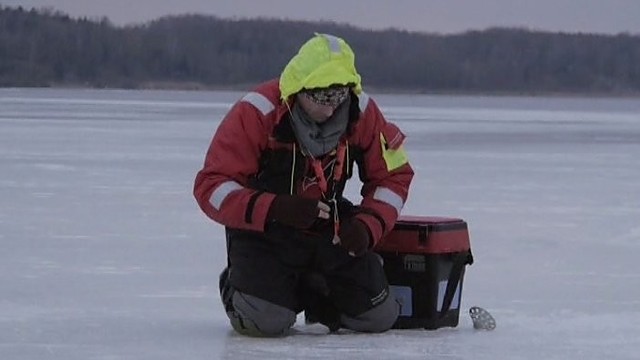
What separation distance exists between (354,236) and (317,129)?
36 cm

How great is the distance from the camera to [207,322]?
4824 millimetres

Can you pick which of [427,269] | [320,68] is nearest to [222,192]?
[320,68]

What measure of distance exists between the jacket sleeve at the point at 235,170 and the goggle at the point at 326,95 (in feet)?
0.57

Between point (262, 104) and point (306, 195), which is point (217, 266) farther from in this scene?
point (262, 104)

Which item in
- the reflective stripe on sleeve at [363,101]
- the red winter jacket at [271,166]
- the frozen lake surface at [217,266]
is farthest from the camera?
the reflective stripe on sleeve at [363,101]

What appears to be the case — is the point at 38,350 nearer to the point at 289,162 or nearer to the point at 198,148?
the point at 289,162

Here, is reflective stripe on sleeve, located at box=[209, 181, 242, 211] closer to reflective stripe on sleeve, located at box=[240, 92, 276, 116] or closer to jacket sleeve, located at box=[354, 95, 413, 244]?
reflective stripe on sleeve, located at box=[240, 92, 276, 116]

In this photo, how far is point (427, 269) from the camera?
476 centimetres

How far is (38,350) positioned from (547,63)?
8466cm

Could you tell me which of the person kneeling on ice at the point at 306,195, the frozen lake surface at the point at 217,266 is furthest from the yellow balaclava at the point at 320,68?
the frozen lake surface at the point at 217,266

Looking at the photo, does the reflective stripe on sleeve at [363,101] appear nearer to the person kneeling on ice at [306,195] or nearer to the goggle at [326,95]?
the person kneeling on ice at [306,195]

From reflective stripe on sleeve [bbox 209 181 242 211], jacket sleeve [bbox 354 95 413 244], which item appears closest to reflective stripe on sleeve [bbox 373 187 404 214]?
jacket sleeve [bbox 354 95 413 244]

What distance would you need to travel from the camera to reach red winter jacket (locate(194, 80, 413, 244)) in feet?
14.7

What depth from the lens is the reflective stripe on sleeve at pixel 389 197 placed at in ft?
15.3
